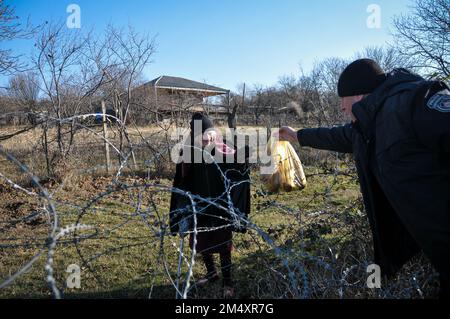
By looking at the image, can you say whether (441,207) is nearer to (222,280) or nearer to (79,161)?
(222,280)

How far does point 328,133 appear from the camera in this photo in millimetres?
2150

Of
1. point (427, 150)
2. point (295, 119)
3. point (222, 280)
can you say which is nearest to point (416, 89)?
point (427, 150)

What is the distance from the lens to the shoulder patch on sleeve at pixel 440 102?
1.26m

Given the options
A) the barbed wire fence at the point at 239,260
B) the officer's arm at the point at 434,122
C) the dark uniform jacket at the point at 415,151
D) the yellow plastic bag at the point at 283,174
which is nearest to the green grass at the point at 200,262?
the barbed wire fence at the point at 239,260

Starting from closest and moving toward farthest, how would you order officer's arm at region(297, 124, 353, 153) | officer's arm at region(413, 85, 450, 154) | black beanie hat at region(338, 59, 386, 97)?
officer's arm at region(413, 85, 450, 154)
black beanie hat at region(338, 59, 386, 97)
officer's arm at region(297, 124, 353, 153)

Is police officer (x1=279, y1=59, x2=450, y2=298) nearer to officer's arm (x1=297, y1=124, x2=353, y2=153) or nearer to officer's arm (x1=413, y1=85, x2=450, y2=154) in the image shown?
officer's arm (x1=413, y1=85, x2=450, y2=154)

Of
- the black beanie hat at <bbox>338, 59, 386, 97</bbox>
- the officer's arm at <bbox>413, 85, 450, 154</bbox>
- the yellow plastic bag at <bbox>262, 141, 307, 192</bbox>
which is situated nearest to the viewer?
the officer's arm at <bbox>413, 85, 450, 154</bbox>

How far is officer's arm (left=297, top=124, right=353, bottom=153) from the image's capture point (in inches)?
80.4

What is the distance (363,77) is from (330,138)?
53 cm

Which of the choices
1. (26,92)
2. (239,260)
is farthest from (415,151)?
(26,92)

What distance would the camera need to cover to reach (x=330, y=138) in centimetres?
213

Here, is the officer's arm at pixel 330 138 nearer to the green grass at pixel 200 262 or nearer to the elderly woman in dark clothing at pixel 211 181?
the green grass at pixel 200 262

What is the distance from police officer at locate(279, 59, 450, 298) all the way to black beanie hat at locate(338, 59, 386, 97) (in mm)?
95

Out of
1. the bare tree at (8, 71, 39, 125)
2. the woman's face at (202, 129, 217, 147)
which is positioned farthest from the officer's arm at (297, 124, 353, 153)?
the bare tree at (8, 71, 39, 125)
